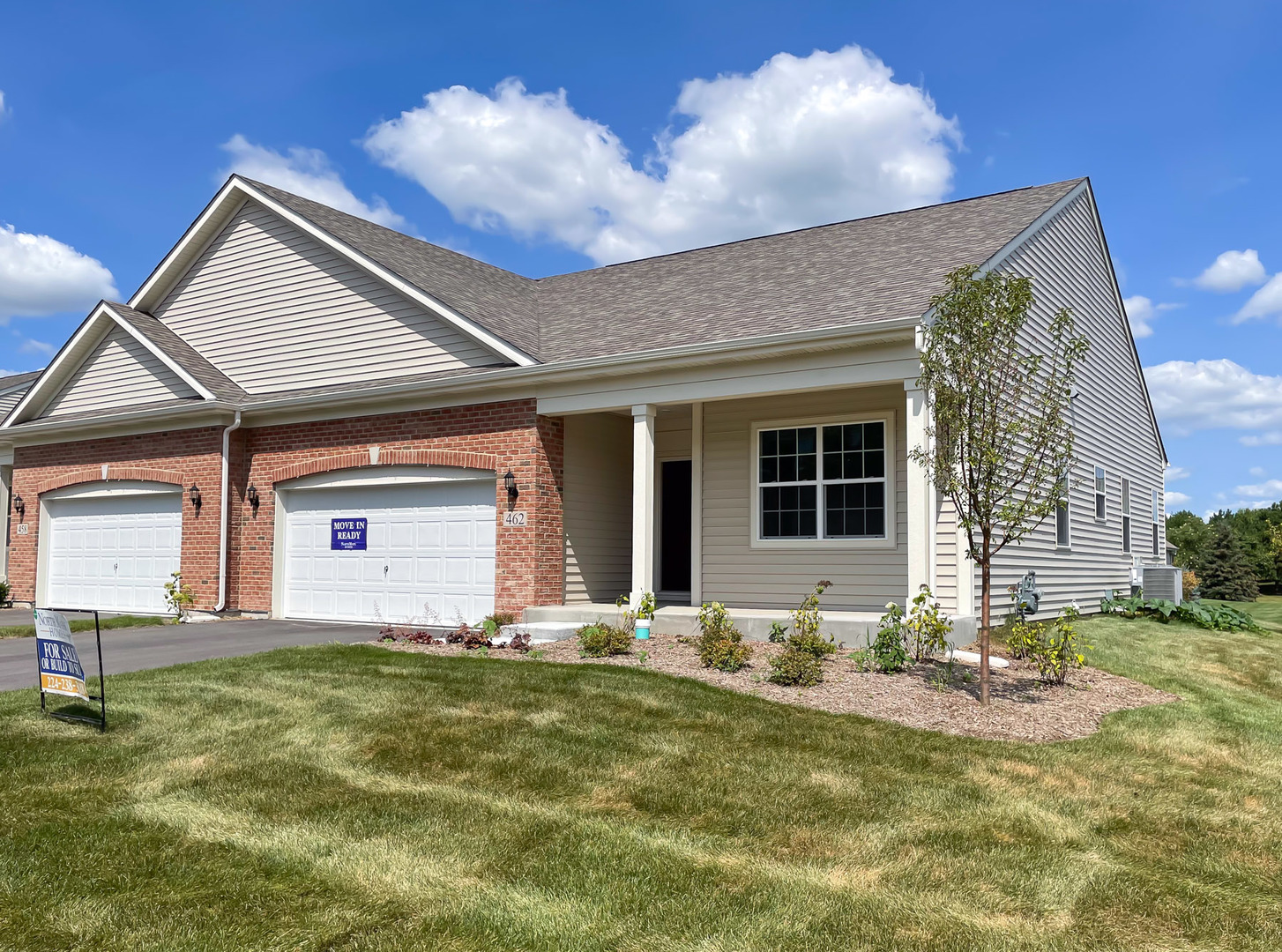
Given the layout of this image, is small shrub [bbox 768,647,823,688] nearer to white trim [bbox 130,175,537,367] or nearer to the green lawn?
white trim [bbox 130,175,537,367]

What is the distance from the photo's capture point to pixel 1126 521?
19.8 metres

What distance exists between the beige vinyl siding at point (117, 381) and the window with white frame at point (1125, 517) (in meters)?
17.1

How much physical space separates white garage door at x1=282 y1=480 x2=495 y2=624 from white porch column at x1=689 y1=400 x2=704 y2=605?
284cm

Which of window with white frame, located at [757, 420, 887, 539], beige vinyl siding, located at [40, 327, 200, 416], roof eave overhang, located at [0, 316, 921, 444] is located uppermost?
beige vinyl siding, located at [40, 327, 200, 416]

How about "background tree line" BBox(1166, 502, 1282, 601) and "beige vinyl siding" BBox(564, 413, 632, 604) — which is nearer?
"beige vinyl siding" BBox(564, 413, 632, 604)

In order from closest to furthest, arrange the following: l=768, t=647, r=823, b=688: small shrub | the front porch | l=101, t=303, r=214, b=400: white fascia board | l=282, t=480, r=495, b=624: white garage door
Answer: l=768, t=647, r=823, b=688: small shrub → the front porch → l=282, t=480, r=495, b=624: white garage door → l=101, t=303, r=214, b=400: white fascia board

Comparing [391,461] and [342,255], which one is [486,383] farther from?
[342,255]

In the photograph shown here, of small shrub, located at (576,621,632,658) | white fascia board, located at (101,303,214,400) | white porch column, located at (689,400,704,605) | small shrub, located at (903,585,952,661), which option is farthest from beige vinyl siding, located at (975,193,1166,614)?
white fascia board, located at (101,303,214,400)

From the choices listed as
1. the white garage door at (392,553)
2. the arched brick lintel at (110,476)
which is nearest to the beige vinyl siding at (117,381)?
the arched brick lintel at (110,476)

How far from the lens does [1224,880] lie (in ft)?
17.0

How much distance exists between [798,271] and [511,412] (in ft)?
16.3

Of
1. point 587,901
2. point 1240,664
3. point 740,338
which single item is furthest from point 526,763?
point 1240,664

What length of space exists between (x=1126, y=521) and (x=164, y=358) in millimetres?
17860

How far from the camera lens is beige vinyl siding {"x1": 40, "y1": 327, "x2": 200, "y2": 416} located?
17.7 metres
